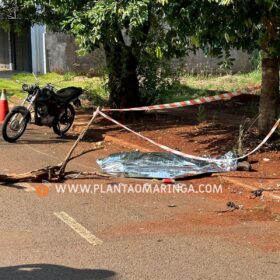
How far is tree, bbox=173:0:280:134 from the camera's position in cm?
750

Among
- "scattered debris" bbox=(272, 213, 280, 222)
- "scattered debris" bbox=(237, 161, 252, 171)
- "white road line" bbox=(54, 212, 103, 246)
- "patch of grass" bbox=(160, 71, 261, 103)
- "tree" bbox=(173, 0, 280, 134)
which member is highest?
"tree" bbox=(173, 0, 280, 134)

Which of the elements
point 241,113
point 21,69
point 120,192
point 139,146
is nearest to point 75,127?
point 139,146

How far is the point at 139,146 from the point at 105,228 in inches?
174

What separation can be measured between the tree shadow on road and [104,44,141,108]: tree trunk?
8396 millimetres

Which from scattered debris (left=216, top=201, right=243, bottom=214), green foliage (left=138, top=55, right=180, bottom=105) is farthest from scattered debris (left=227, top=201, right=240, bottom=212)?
green foliage (left=138, top=55, right=180, bottom=105)

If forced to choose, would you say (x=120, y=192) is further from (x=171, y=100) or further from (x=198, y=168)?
(x=171, y=100)

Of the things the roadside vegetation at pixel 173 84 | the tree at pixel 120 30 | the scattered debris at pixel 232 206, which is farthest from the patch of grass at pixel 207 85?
the scattered debris at pixel 232 206

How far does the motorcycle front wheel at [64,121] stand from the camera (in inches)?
458

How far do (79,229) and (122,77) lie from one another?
7.43m

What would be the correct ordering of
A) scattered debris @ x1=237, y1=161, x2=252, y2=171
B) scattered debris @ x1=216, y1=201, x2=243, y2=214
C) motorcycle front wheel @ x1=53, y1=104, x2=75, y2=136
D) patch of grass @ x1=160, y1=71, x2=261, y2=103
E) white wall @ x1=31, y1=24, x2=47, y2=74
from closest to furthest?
scattered debris @ x1=216, y1=201, x2=243, y2=214 < scattered debris @ x1=237, y1=161, x2=252, y2=171 < motorcycle front wheel @ x1=53, y1=104, x2=75, y2=136 < patch of grass @ x1=160, y1=71, x2=261, y2=103 < white wall @ x1=31, y1=24, x2=47, y2=74

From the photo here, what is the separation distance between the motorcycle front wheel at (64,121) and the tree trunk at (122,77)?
1549 mm

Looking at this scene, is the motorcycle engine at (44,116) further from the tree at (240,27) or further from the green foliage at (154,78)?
the tree at (240,27)

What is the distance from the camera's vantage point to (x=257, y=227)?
20.0ft

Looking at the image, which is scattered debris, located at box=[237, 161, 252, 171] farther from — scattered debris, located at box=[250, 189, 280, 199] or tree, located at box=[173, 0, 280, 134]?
tree, located at box=[173, 0, 280, 134]
